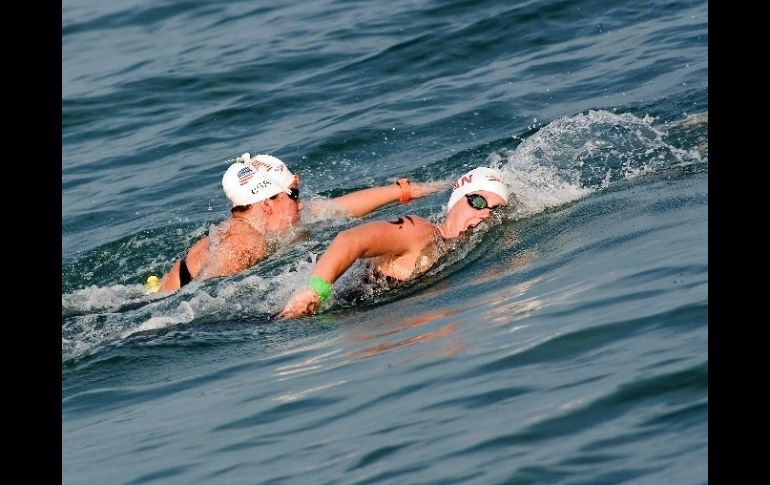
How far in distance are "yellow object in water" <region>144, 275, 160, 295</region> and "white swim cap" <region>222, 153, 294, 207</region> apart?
35.9 inches

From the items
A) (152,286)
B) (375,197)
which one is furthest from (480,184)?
(152,286)

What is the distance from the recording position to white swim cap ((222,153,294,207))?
10.9 metres

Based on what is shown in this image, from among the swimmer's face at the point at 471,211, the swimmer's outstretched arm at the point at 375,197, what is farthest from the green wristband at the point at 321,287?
the swimmer's outstretched arm at the point at 375,197

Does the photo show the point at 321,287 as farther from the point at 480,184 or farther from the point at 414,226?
the point at 480,184

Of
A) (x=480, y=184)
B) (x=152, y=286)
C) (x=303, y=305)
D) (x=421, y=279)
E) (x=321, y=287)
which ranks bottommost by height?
(x=152, y=286)

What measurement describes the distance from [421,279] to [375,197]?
241cm

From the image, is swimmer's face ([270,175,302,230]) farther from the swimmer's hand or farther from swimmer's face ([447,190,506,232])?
the swimmer's hand

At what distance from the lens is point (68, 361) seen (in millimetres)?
8344

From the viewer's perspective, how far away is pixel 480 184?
9.80 meters

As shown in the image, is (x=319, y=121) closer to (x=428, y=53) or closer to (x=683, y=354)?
(x=428, y=53)

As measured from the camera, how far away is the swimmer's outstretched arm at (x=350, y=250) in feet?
26.9

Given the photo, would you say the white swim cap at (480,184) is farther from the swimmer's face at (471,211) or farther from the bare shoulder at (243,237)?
the bare shoulder at (243,237)

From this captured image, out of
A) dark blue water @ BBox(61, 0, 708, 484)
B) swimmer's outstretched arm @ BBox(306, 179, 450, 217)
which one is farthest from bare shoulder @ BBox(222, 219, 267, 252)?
swimmer's outstretched arm @ BBox(306, 179, 450, 217)
